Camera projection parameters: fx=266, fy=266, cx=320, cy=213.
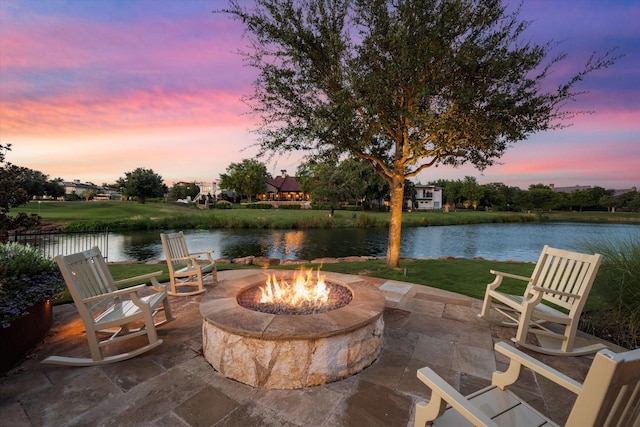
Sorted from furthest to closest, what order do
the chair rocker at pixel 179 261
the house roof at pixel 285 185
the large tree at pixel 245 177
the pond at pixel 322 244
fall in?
the house roof at pixel 285 185 < the large tree at pixel 245 177 < the pond at pixel 322 244 < the chair rocker at pixel 179 261

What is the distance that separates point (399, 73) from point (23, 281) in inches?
292

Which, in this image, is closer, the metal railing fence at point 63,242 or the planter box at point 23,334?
the planter box at point 23,334

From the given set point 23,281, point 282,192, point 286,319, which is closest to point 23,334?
point 23,281

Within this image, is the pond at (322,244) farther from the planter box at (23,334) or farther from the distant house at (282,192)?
the distant house at (282,192)

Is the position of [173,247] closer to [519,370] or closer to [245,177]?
[519,370]

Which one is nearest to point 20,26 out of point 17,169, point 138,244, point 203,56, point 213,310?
point 203,56

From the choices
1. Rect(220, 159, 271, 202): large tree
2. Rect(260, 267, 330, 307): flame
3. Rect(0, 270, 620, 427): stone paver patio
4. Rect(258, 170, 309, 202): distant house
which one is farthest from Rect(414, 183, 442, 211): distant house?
Rect(260, 267, 330, 307): flame

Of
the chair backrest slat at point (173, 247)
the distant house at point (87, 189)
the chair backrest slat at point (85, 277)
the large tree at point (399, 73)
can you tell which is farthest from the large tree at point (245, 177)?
the chair backrest slat at point (85, 277)

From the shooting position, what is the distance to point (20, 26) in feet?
24.2

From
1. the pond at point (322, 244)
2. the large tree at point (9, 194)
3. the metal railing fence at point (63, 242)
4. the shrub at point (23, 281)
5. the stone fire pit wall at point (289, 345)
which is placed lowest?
the pond at point (322, 244)

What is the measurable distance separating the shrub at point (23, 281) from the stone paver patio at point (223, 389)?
64 cm

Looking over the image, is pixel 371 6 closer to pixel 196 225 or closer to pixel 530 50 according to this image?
pixel 530 50

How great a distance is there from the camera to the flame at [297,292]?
3.75m

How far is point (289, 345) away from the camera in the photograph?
2.61 m
